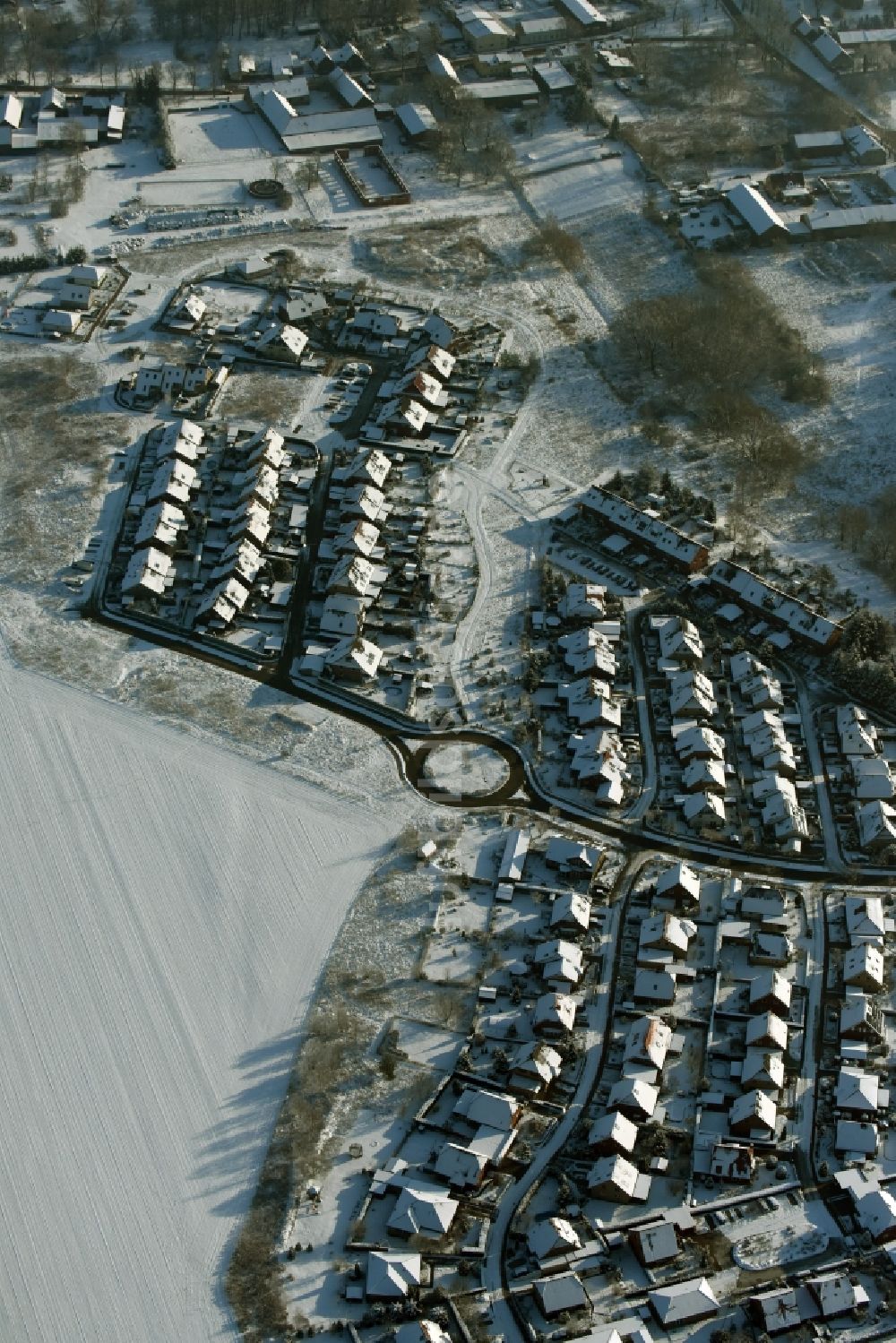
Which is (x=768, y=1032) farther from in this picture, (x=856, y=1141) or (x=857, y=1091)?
(x=856, y=1141)

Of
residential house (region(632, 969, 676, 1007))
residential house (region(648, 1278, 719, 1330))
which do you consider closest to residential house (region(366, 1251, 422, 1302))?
residential house (region(648, 1278, 719, 1330))

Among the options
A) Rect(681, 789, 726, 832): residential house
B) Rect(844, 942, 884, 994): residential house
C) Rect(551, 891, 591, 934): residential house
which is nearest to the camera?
Rect(844, 942, 884, 994): residential house

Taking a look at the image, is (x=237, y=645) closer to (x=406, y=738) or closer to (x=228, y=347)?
(x=406, y=738)

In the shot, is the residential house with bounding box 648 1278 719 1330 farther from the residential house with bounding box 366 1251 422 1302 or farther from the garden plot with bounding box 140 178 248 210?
the garden plot with bounding box 140 178 248 210

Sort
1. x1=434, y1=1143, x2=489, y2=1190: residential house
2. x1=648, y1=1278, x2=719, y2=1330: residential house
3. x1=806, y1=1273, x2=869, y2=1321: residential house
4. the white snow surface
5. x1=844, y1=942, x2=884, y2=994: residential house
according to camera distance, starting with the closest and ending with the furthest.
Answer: x1=648, y1=1278, x2=719, y2=1330: residential house, x1=806, y1=1273, x2=869, y2=1321: residential house, the white snow surface, x1=434, y1=1143, x2=489, y2=1190: residential house, x1=844, y1=942, x2=884, y2=994: residential house

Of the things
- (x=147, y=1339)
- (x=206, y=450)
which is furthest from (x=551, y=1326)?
(x=206, y=450)

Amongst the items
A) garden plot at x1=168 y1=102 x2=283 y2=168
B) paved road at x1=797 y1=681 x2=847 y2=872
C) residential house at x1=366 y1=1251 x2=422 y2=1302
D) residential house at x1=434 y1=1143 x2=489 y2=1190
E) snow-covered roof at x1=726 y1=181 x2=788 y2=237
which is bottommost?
garden plot at x1=168 y1=102 x2=283 y2=168

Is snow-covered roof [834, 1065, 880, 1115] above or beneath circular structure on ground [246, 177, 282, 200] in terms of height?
above

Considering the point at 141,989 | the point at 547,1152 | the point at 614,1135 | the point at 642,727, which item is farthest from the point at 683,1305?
the point at 642,727
